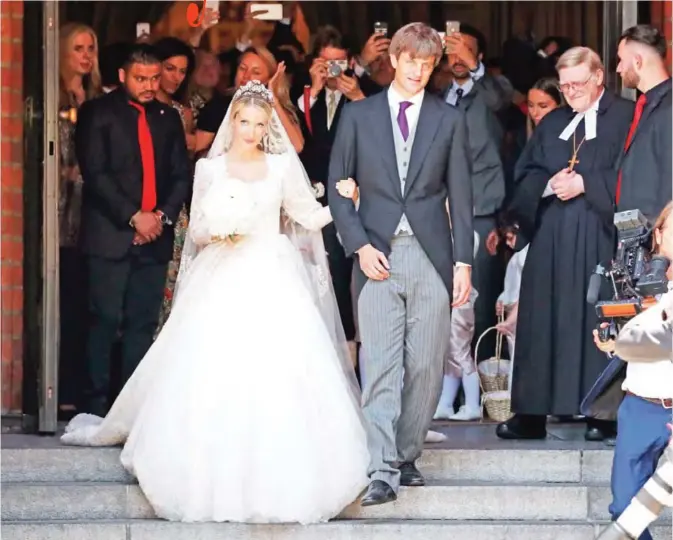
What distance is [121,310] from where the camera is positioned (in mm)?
10172

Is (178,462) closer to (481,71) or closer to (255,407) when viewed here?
(255,407)

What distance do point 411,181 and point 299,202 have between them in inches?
30.8

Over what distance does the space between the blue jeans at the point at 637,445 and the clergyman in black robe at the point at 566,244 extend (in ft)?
5.98

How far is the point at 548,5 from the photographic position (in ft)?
37.9

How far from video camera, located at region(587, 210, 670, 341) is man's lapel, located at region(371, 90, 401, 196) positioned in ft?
3.55

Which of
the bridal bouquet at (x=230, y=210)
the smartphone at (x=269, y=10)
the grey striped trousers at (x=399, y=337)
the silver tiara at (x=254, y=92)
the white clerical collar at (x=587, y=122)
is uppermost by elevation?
the smartphone at (x=269, y=10)

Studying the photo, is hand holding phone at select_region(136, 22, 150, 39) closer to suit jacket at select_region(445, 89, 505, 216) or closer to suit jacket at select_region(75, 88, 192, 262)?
suit jacket at select_region(75, 88, 192, 262)

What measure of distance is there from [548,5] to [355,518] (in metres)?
4.42

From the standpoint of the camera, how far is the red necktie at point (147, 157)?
1020 centimetres

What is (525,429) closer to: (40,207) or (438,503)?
(438,503)

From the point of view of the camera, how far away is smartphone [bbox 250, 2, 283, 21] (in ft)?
36.3

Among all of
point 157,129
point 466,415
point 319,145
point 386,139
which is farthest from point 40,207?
point 466,415

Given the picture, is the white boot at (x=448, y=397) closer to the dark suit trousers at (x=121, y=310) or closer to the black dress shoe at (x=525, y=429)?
the black dress shoe at (x=525, y=429)

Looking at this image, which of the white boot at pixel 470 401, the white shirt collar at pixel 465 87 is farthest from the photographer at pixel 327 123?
the white boot at pixel 470 401
